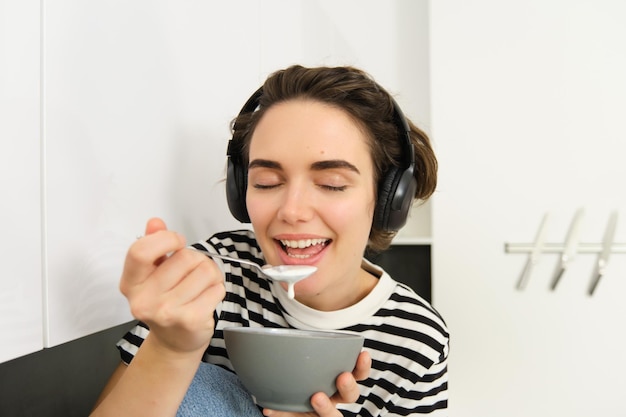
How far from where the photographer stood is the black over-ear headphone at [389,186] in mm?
810

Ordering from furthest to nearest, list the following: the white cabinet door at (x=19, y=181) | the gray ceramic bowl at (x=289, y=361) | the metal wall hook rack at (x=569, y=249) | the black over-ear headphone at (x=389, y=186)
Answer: the metal wall hook rack at (x=569, y=249) < the black over-ear headphone at (x=389, y=186) < the gray ceramic bowl at (x=289, y=361) < the white cabinet door at (x=19, y=181)

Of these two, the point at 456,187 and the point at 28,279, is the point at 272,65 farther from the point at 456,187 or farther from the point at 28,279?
the point at 28,279

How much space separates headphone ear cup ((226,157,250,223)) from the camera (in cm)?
81

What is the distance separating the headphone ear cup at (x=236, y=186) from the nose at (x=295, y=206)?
11 centimetres

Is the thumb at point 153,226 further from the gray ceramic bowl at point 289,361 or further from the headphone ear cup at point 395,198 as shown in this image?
the headphone ear cup at point 395,198

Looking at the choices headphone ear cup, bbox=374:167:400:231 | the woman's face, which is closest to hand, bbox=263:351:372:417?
the woman's face

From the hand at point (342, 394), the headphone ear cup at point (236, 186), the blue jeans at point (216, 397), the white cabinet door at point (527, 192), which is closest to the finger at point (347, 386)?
the hand at point (342, 394)

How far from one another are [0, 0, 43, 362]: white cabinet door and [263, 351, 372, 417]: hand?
321mm

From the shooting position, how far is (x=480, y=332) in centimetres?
157

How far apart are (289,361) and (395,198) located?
338 millimetres

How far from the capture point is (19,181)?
1.49 ft

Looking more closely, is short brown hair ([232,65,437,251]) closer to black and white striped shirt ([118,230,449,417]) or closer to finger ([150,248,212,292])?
black and white striped shirt ([118,230,449,417])

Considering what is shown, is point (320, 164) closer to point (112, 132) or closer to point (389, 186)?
point (389, 186)

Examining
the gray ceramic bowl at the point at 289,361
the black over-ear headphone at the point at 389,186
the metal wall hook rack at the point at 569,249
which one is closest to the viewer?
the gray ceramic bowl at the point at 289,361
